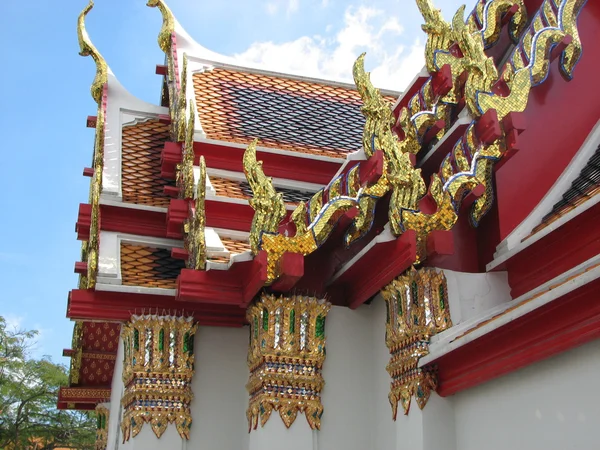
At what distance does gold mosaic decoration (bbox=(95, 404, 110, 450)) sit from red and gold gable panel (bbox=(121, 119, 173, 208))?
3.31 metres

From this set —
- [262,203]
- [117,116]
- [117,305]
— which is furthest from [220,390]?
[117,116]

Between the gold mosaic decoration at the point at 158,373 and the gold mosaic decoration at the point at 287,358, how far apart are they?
1.72 feet

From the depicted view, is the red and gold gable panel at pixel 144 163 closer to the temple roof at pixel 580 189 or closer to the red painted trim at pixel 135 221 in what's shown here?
the red painted trim at pixel 135 221

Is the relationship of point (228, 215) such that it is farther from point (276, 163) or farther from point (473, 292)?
point (473, 292)

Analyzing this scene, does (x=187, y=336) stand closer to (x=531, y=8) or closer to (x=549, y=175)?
(x=549, y=175)

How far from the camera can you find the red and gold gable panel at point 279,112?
8109 millimetres

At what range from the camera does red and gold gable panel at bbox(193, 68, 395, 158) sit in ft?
26.6

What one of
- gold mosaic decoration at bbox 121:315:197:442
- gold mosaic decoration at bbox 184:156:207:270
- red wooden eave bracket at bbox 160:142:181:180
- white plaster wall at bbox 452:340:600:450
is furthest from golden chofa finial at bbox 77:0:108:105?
white plaster wall at bbox 452:340:600:450

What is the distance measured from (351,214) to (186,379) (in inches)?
70.2

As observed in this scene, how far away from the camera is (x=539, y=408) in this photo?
4.31 m

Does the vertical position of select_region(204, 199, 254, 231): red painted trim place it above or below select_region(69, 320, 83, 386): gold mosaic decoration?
above

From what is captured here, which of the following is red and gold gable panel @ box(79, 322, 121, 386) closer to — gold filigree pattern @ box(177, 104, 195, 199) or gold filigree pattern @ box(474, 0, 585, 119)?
gold filigree pattern @ box(177, 104, 195, 199)

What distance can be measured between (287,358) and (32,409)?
486 inches

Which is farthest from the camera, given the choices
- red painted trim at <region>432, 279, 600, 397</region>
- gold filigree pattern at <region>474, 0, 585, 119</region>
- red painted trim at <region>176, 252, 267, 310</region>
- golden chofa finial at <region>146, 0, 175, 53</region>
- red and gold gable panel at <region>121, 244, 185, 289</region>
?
golden chofa finial at <region>146, 0, 175, 53</region>
